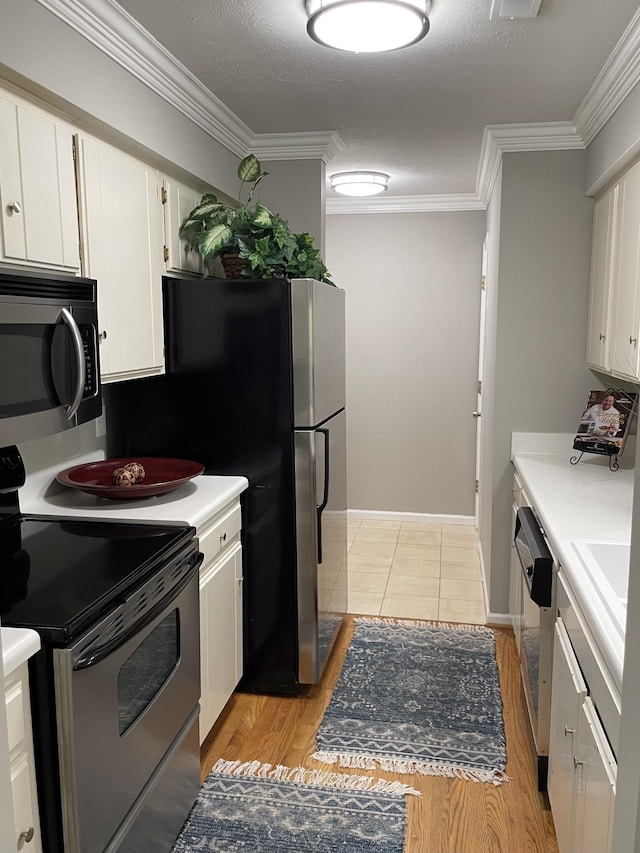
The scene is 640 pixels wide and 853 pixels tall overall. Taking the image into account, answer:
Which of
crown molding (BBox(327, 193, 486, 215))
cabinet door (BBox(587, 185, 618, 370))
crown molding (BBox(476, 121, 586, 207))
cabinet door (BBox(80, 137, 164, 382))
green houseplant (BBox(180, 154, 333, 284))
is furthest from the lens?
crown molding (BBox(327, 193, 486, 215))

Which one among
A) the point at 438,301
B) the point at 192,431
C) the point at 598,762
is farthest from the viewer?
the point at 438,301

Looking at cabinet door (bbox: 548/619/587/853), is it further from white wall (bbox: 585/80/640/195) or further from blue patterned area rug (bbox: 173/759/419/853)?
white wall (bbox: 585/80/640/195)

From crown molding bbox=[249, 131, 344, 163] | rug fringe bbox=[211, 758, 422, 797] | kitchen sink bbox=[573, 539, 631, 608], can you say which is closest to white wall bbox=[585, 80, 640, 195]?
crown molding bbox=[249, 131, 344, 163]

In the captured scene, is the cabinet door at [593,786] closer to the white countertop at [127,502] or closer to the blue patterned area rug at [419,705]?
the blue patterned area rug at [419,705]

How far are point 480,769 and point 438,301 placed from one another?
3519mm

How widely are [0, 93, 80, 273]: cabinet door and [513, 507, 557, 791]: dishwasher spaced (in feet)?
5.44

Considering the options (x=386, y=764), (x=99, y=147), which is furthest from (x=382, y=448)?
(x=99, y=147)

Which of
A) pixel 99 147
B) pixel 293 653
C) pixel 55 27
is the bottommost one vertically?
pixel 293 653

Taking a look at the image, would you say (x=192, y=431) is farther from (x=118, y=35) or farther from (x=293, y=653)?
(x=118, y=35)

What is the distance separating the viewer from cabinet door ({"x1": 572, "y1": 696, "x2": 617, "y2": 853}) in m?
1.32

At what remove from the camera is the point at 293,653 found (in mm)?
2844

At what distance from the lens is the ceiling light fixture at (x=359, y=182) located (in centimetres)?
424

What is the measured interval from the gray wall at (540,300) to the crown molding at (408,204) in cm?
164

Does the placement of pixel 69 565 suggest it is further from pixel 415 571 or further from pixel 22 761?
pixel 415 571
